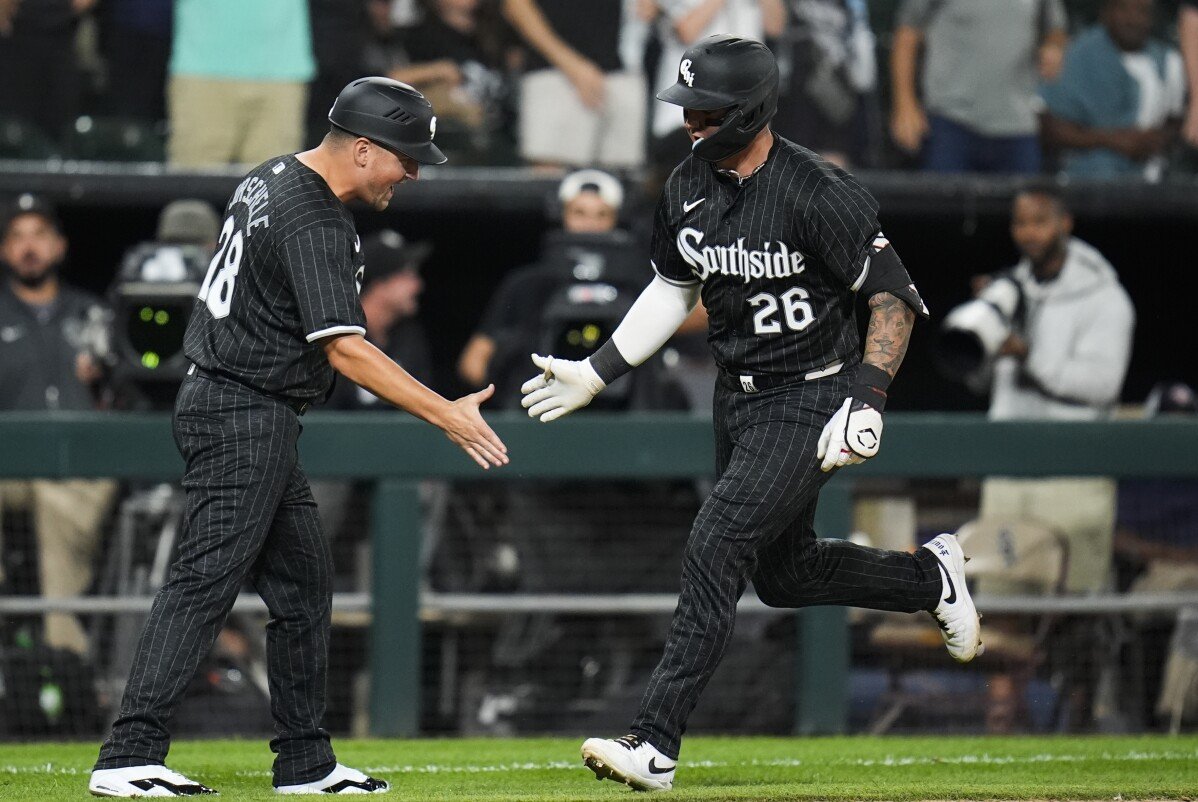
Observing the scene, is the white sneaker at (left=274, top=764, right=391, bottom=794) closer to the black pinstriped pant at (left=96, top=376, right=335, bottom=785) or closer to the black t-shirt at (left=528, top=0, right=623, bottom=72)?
the black pinstriped pant at (left=96, top=376, right=335, bottom=785)

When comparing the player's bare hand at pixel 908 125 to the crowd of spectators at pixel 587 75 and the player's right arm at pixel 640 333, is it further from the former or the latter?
the player's right arm at pixel 640 333

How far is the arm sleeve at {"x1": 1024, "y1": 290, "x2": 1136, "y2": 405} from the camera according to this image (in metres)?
7.59

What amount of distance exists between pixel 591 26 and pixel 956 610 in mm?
4456

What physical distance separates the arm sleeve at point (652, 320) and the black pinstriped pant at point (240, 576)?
970 mm

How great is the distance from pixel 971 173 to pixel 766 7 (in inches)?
57.1

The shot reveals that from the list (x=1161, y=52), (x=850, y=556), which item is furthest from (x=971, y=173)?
(x=850, y=556)

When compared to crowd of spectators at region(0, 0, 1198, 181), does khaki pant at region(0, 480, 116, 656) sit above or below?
below

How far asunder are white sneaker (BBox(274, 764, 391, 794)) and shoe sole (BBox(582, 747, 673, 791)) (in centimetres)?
65

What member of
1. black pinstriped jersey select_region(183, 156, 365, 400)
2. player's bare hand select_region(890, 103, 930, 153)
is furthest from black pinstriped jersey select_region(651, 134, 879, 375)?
player's bare hand select_region(890, 103, 930, 153)

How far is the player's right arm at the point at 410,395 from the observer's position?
414 cm

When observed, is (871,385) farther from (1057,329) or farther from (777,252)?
(1057,329)

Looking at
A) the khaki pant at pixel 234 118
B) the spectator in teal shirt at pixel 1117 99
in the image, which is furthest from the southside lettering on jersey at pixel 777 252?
the spectator in teal shirt at pixel 1117 99

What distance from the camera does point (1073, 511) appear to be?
22.1ft

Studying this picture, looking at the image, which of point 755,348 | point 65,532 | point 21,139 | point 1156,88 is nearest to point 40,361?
point 65,532
